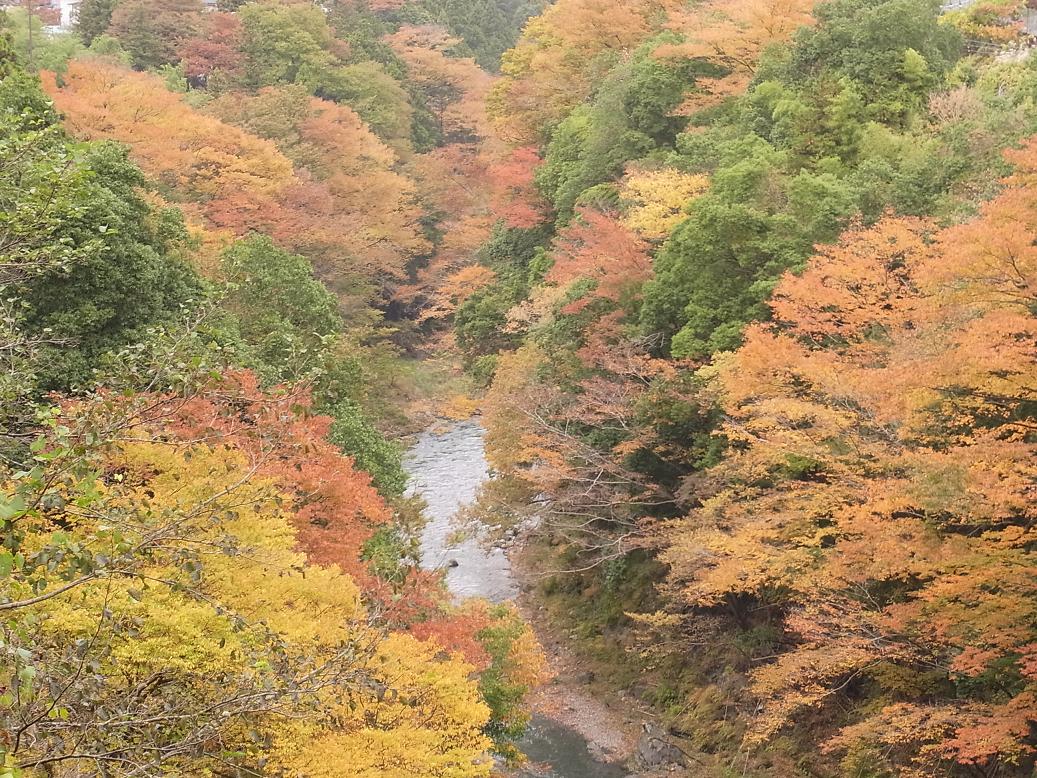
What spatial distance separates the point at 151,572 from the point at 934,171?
17.8m

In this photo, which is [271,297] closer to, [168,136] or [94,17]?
[168,136]

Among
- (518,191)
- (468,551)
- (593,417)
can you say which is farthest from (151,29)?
(593,417)

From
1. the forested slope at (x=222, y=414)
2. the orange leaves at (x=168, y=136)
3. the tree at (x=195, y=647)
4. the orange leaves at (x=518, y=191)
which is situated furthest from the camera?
the orange leaves at (x=518, y=191)

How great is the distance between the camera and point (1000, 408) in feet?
47.4

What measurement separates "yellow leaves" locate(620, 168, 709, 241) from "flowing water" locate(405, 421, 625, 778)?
900 cm

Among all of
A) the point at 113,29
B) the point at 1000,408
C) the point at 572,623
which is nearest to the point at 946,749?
the point at 1000,408

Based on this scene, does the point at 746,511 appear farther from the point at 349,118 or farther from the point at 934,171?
the point at 349,118

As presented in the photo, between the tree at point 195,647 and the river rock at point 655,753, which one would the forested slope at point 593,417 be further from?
the river rock at point 655,753

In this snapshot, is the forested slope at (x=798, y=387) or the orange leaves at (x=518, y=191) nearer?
the forested slope at (x=798, y=387)

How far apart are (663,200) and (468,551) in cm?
1309

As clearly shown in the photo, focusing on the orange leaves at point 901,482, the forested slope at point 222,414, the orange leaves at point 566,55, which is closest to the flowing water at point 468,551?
the forested slope at point 222,414

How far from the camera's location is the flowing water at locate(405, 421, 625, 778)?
69.5ft

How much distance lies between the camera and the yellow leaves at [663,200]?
1003 inches

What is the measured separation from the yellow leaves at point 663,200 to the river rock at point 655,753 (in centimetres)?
1213
